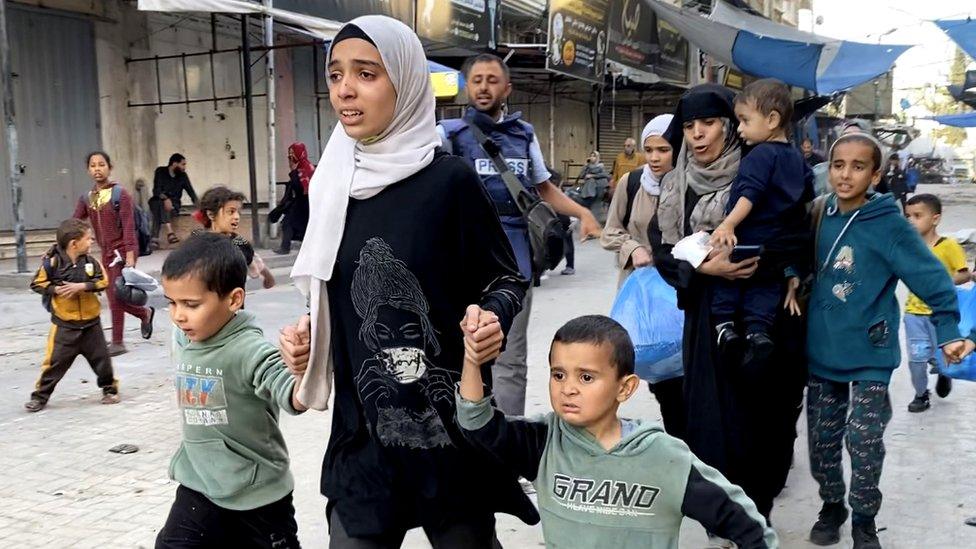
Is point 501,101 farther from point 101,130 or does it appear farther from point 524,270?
point 101,130

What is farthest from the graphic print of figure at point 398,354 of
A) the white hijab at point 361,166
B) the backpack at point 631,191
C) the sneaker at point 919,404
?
the sneaker at point 919,404

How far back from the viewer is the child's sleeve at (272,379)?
2.39m

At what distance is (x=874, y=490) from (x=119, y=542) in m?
2.97

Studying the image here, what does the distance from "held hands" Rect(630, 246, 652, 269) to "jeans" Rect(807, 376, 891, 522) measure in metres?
0.79

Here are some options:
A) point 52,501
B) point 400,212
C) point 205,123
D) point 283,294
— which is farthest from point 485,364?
point 205,123

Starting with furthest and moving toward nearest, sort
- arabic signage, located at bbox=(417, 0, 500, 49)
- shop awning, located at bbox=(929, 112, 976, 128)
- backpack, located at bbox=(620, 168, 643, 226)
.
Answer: shop awning, located at bbox=(929, 112, 976, 128) < arabic signage, located at bbox=(417, 0, 500, 49) < backpack, located at bbox=(620, 168, 643, 226)

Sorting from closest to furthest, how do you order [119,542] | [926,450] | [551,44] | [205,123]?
[119,542], [926,450], [205,123], [551,44]

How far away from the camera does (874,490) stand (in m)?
3.36

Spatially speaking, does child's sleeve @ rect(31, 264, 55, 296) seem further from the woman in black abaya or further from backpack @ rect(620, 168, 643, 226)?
the woman in black abaya

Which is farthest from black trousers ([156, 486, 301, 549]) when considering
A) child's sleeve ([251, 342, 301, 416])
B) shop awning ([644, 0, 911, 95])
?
shop awning ([644, 0, 911, 95])

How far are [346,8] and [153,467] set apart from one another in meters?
11.0

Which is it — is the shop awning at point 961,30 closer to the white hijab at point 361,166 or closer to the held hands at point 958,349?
the held hands at point 958,349

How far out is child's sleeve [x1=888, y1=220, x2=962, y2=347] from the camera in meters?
3.22

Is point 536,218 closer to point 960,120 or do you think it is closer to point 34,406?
point 34,406
